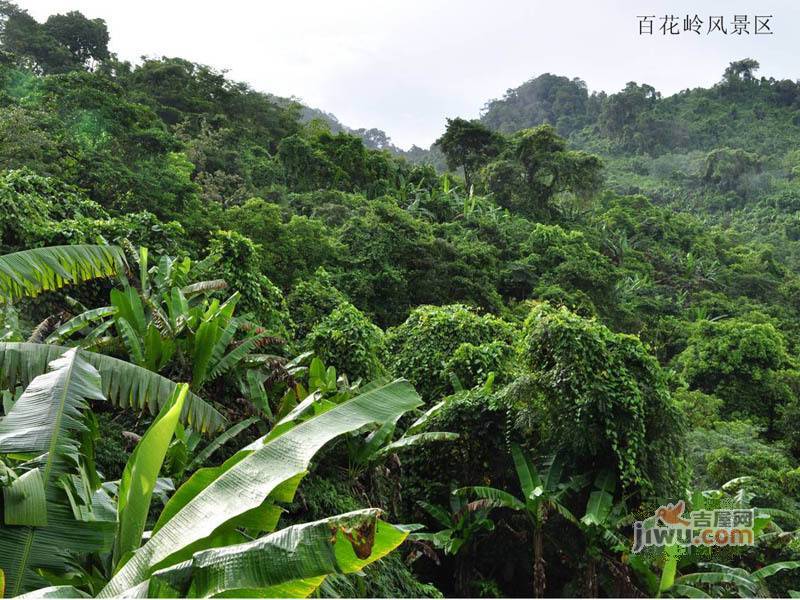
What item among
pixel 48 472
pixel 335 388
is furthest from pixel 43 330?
pixel 48 472

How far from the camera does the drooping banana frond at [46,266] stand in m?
4.53

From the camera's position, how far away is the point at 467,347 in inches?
360

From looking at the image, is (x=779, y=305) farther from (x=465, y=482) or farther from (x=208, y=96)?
(x=208, y=96)

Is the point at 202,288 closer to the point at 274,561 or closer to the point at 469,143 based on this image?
the point at 274,561

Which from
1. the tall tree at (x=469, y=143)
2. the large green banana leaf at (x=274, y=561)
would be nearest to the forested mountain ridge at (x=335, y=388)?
the large green banana leaf at (x=274, y=561)

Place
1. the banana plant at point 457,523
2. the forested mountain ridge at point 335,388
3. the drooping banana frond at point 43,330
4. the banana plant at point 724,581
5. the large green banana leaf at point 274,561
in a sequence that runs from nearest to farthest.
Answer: the large green banana leaf at point 274,561 < the forested mountain ridge at point 335,388 < the drooping banana frond at point 43,330 < the banana plant at point 724,581 < the banana plant at point 457,523

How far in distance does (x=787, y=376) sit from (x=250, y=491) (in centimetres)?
1437

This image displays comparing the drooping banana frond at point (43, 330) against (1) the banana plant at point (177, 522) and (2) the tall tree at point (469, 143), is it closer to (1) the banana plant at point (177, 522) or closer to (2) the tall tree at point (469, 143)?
(1) the banana plant at point (177, 522)

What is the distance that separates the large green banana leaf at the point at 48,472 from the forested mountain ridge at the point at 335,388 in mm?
11

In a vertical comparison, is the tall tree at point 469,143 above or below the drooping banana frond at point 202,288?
above

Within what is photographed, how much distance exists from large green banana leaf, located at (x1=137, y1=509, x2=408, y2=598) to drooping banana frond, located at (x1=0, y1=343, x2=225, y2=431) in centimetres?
208

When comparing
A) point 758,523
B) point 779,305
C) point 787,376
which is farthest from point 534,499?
point 779,305

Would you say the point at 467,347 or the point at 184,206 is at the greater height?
the point at 184,206

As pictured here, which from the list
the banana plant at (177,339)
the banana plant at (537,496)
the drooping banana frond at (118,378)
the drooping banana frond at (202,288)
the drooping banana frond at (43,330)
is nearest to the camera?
the drooping banana frond at (118,378)
